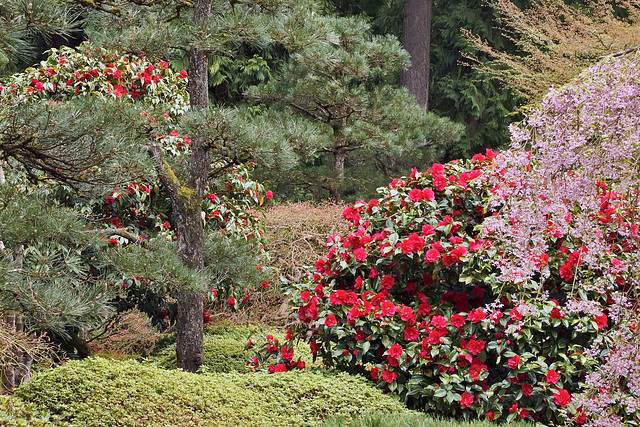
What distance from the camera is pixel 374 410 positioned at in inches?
120

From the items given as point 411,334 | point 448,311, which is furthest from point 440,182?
point 411,334

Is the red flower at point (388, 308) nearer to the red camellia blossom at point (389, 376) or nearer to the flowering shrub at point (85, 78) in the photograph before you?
the red camellia blossom at point (389, 376)

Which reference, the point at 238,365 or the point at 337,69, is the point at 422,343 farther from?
the point at 337,69

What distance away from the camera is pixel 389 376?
10.8 feet

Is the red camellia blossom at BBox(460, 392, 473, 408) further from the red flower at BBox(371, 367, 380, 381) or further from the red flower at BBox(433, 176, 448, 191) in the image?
the red flower at BBox(433, 176, 448, 191)

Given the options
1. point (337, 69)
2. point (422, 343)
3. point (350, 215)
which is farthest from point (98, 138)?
point (337, 69)

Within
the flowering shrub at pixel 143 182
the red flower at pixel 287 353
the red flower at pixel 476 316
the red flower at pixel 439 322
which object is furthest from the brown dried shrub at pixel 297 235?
the red flower at pixel 476 316

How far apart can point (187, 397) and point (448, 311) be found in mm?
1539

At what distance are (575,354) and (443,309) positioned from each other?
0.74 meters

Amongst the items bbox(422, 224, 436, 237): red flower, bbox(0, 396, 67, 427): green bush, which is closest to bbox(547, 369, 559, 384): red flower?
bbox(422, 224, 436, 237): red flower

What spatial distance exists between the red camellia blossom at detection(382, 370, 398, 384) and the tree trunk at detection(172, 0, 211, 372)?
131cm

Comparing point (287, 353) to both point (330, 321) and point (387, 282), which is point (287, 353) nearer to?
point (330, 321)

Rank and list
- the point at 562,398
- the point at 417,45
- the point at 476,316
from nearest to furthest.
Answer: the point at 562,398, the point at 476,316, the point at 417,45

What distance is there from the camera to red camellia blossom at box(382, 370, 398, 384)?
129 inches
